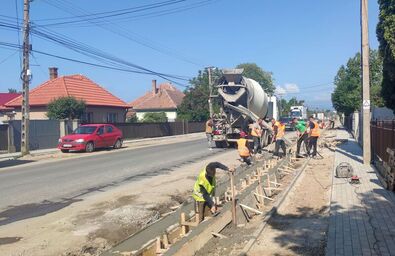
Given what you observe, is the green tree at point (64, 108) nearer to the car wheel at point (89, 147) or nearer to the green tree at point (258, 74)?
the car wheel at point (89, 147)

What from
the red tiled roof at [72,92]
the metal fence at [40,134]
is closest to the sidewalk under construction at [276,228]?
the metal fence at [40,134]

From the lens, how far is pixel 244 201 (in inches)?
365

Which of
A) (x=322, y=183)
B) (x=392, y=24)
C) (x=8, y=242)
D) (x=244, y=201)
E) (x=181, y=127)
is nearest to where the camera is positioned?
(x=8, y=242)

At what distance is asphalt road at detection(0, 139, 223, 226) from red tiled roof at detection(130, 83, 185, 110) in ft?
175

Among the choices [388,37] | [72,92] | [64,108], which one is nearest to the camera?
[388,37]

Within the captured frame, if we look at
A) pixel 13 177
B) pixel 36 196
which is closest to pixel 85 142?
pixel 13 177

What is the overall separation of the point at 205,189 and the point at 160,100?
222 ft

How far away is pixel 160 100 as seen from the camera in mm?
75062

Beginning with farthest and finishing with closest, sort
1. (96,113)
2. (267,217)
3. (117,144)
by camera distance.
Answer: (96,113), (117,144), (267,217)

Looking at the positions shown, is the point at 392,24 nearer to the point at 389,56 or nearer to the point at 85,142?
the point at 389,56

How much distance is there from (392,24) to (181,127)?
38491mm

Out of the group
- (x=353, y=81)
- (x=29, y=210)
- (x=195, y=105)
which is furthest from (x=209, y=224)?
Result: (x=195, y=105)

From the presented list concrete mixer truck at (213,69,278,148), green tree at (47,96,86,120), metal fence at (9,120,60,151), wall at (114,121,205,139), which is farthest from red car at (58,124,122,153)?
wall at (114,121,205,139)

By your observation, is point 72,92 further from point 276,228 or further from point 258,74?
point 258,74
